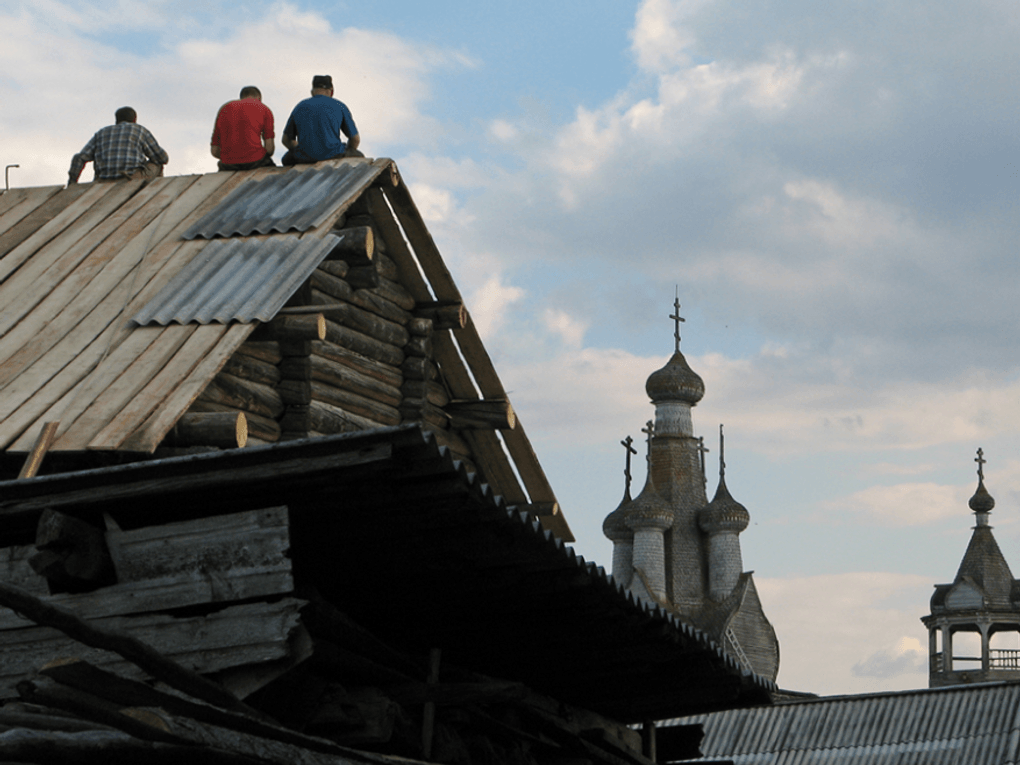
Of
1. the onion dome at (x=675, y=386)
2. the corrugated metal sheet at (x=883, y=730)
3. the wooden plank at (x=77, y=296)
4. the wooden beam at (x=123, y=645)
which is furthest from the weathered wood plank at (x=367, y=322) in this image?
the onion dome at (x=675, y=386)

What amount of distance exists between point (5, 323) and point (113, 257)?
44.7 inches

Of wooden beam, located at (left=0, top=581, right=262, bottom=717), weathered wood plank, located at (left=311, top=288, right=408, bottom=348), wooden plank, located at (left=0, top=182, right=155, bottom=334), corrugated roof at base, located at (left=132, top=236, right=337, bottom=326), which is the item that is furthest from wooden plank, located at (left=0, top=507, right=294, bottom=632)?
weathered wood plank, located at (left=311, top=288, right=408, bottom=348)

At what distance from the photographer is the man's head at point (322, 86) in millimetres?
13352

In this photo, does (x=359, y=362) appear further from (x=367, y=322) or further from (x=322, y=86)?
(x=322, y=86)

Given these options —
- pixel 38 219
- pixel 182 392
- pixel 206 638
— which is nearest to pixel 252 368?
pixel 182 392

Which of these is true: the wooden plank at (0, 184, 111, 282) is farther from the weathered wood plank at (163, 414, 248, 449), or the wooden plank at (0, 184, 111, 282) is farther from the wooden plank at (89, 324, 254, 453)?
the weathered wood plank at (163, 414, 248, 449)

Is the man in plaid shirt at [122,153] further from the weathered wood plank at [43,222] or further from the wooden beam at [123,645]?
the wooden beam at [123,645]

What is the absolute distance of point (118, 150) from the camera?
44.6 ft

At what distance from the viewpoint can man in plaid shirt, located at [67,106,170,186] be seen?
13.6 meters

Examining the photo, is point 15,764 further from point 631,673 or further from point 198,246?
point 198,246

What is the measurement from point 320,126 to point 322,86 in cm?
39

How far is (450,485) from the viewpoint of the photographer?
238 inches

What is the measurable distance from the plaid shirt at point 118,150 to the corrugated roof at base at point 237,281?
2.37 meters

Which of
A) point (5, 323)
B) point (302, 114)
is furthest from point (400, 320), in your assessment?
point (5, 323)
